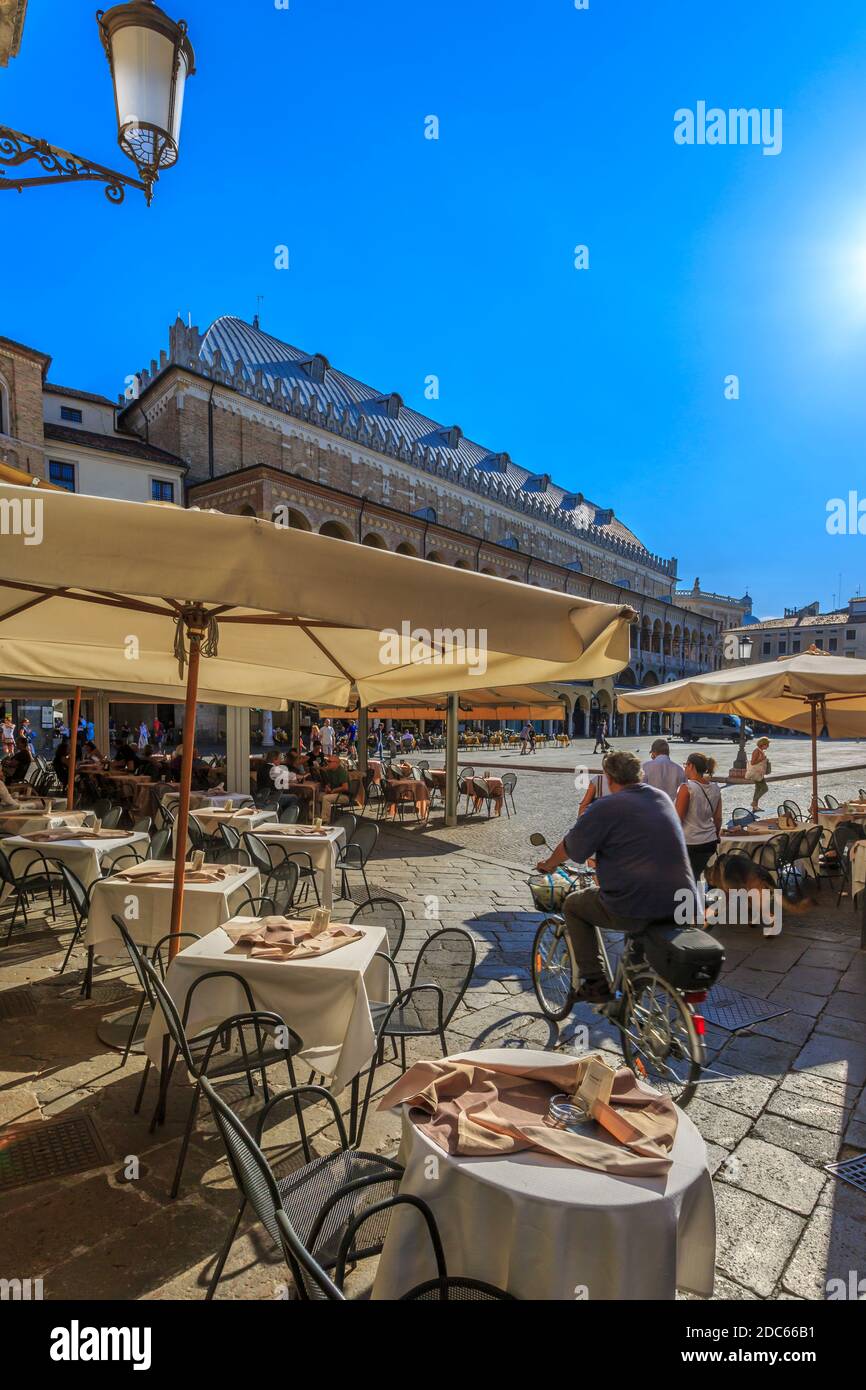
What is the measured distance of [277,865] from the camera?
18.0 feet

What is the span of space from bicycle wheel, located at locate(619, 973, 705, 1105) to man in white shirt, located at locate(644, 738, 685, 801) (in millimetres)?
3652

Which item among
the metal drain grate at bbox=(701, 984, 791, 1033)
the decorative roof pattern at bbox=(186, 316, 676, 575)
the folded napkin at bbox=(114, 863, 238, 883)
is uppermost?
the decorative roof pattern at bbox=(186, 316, 676, 575)

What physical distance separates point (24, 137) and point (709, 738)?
139ft

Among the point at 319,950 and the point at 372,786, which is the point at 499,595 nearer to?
the point at 319,950

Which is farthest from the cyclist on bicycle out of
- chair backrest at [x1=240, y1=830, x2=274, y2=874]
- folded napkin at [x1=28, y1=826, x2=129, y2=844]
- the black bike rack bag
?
folded napkin at [x1=28, y1=826, x2=129, y2=844]

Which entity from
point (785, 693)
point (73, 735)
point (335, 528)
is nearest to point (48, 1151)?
point (73, 735)

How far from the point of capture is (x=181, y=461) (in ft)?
97.7

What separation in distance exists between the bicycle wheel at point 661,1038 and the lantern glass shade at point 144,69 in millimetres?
4393

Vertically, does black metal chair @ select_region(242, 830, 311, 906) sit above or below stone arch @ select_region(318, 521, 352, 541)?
below

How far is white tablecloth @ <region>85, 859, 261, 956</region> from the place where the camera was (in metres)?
4.17

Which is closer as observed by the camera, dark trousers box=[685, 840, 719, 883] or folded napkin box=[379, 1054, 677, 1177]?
folded napkin box=[379, 1054, 677, 1177]

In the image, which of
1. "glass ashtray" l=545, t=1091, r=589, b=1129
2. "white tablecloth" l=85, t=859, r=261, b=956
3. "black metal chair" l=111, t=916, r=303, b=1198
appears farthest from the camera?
"white tablecloth" l=85, t=859, r=261, b=956

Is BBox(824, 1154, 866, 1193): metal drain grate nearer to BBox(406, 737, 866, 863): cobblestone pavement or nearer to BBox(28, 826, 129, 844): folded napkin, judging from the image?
BBox(28, 826, 129, 844): folded napkin

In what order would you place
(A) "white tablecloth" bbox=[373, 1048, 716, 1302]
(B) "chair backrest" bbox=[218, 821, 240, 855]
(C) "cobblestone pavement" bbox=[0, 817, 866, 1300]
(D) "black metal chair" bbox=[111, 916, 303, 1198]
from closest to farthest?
(A) "white tablecloth" bbox=[373, 1048, 716, 1302]
(C) "cobblestone pavement" bbox=[0, 817, 866, 1300]
(D) "black metal chair" bbox=[111, 916, 303, 1198]
(B) "chair backrest" bbox=[218, 821, 240, 855]
